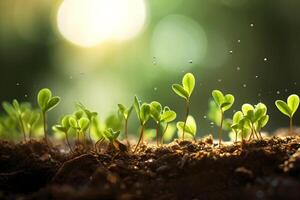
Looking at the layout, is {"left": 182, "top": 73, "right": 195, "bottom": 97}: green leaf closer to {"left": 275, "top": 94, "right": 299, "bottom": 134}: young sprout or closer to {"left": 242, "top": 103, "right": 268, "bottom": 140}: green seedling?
{"left": 242, "top": 103, "right": 268, "bottom": 140}: green seedling

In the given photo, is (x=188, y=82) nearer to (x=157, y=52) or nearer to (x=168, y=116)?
(x=168, y=116)

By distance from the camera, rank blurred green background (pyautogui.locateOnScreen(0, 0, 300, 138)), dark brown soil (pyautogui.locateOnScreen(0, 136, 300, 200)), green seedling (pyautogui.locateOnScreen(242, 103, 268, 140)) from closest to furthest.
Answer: dark brown soil (pyautogui.locateOnScreen(0, 136, 300, 200)) < green seedling (pyautogui.locateOnScreen(242, 103, 268, 140)) < blurred green background (pyautogui.locateOnScreen(0, 0, 300, 138))

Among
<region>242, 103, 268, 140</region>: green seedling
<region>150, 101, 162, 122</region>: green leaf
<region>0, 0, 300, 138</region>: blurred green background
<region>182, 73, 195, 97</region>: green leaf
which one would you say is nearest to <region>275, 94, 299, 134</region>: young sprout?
<region>242, 103, 268, 140</region>: green seedling

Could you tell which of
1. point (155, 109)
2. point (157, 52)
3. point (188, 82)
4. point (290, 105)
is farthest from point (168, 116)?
point (157, 52)

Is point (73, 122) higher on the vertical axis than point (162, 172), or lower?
higher

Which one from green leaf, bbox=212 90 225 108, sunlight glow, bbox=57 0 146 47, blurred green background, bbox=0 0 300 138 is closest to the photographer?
green leaf, bbox=212 90 225 108

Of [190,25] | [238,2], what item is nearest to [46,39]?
[190,25]
